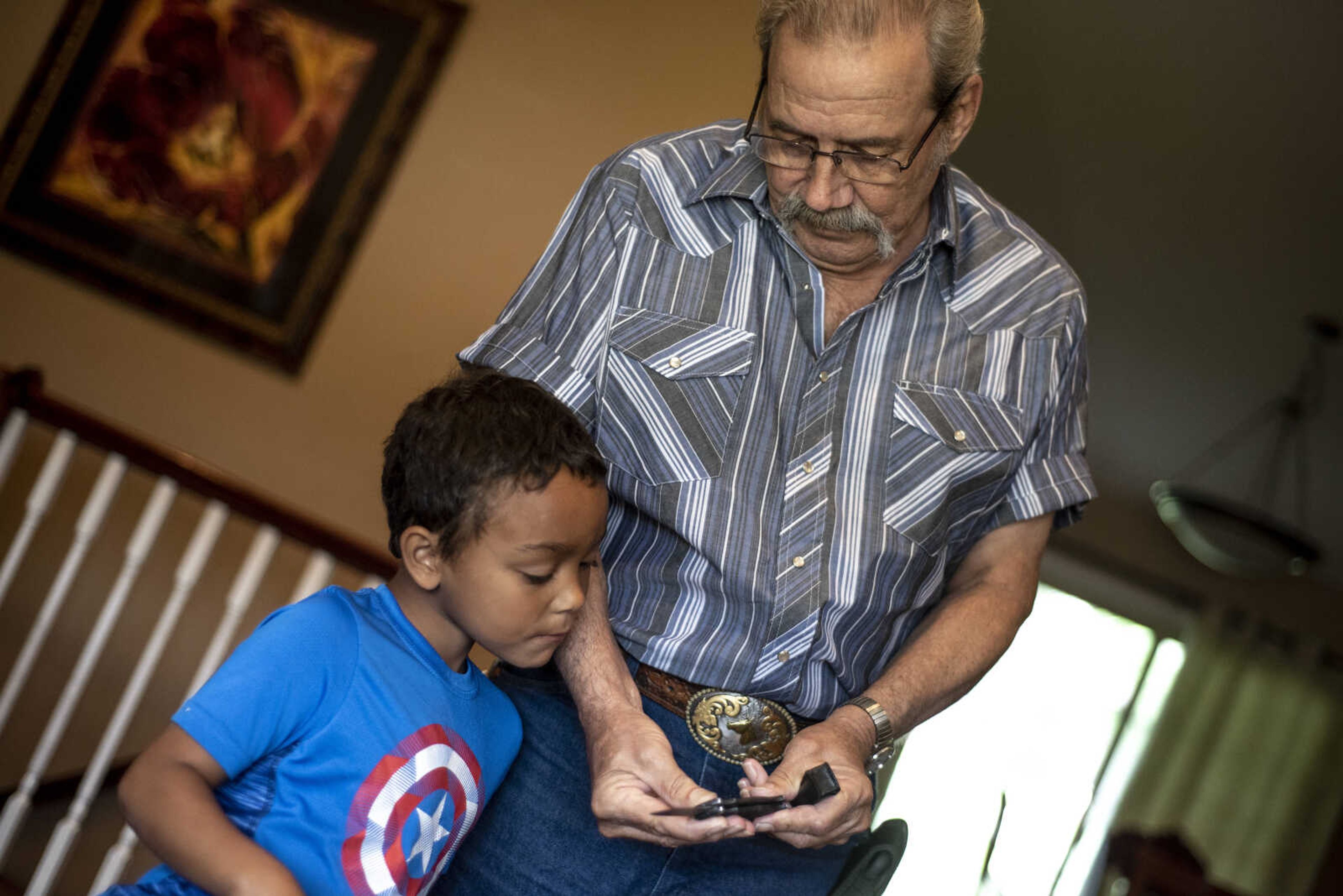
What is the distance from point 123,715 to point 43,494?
54 cm

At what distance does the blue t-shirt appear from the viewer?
3.77 feet

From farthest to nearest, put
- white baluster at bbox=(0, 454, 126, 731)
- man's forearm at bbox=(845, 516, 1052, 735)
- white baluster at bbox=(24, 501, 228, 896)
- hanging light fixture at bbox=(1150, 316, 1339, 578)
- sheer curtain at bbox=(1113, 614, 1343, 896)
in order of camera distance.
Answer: sheer curtain at bbox=(1113, 614, 1343, 896) → hanging light fixture at bbox=(1150, 316, 1339, 578) → white baluster at bbox=(0, 454, 126, 731) → white baluster at bbox=(24, 501, 228, 896) → man's forearm at bbox=(845, 516, 1052, 735)

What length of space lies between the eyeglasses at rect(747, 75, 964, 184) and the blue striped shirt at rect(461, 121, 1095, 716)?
4 centimetres

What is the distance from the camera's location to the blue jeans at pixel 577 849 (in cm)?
128

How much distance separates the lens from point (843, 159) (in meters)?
1.37

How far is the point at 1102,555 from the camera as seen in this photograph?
716cm

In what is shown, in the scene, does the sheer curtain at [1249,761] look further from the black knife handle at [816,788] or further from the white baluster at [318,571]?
the black knife handle at [816,788]

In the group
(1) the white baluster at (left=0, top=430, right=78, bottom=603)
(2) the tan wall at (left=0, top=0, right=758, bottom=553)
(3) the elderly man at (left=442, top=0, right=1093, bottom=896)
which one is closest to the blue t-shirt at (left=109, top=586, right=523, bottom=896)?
(3) the elderly man at (left=442, top=0, right=1093, bottom=896)

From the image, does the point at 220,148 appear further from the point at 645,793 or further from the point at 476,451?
the point at 645,793

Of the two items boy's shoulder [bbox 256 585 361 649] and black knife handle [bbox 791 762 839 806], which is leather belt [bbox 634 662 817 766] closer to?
black knife handle [bbox 791 762 839 806]

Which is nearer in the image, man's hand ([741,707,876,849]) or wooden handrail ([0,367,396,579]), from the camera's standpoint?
man's hand ([741,707,876,849])

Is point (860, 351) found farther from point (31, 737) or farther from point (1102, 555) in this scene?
point (1102, 555)

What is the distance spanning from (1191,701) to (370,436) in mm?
5073

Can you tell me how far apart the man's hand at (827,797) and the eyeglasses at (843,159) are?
0.58m
